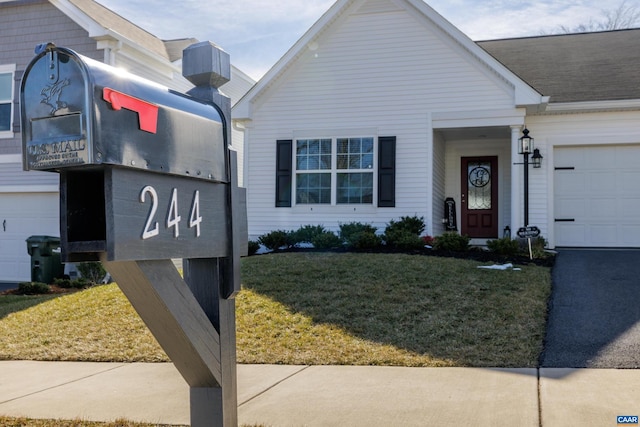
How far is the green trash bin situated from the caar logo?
11.4 meters

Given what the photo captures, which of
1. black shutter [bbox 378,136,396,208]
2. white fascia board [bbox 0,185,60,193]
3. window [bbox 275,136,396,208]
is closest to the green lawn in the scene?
black shutter [bbox 378,136,396,208]

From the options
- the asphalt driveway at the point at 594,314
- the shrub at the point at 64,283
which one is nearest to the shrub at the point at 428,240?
the asphalt driveway at the point at 594,314

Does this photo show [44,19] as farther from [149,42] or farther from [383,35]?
[383,35]

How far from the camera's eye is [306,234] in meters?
13.7

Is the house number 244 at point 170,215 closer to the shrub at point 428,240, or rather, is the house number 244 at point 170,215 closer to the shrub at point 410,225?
the shrub at point 428,240

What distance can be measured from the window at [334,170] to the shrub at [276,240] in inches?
46.1

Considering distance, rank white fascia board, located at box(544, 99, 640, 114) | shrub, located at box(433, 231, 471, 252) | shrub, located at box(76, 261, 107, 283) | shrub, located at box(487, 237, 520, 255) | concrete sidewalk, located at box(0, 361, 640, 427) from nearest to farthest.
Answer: concrete sidewalk, located at box(0, 361, 640, 427), shrub, located at box(487, 237, 520, 255), shrub, located at box(433, 231, 471, 252), shrub, located at box(76, 261, 107, 283), white fascia board, located at box(544, 99, 640, 114)

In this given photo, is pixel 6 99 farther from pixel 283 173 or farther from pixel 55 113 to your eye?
pixel 55 113

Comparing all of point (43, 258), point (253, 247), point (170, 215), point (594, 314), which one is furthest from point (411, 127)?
point (170, 215)

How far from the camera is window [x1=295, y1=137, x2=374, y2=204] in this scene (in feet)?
47.2

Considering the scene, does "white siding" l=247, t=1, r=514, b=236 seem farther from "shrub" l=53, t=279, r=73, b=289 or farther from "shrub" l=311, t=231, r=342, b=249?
"shrub" l=53, t=279, r=73, b=289

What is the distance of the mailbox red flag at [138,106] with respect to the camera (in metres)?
2.23

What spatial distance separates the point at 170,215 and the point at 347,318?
209 inches

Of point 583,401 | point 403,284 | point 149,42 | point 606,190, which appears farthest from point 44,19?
point 583,401
